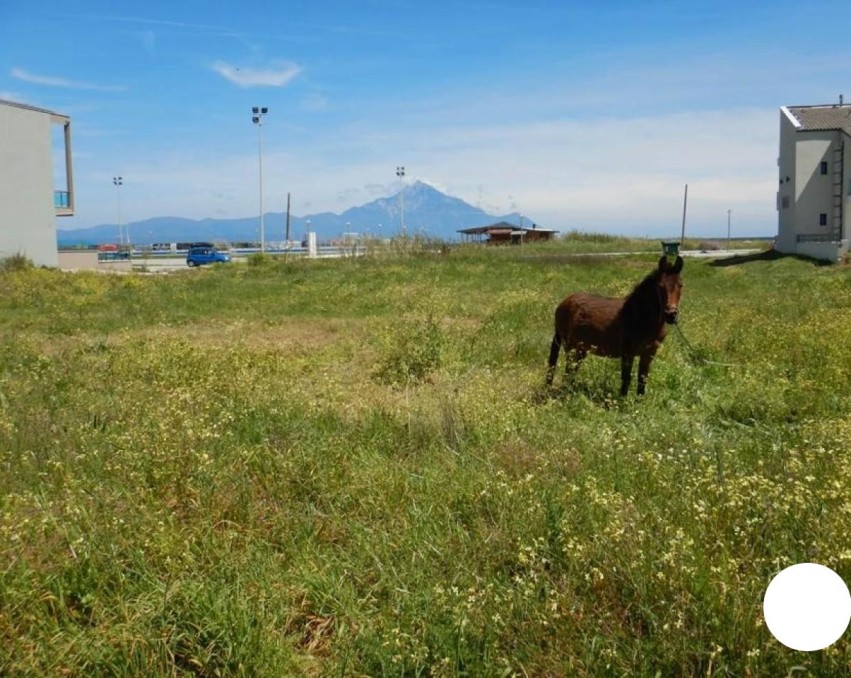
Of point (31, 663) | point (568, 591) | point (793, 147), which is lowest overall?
point (31, 663)

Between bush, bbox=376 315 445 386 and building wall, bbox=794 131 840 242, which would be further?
building wall, bbox=794 131 840 242

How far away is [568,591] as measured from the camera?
12.5 ft

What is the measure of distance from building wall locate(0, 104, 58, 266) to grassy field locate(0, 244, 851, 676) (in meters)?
34.3

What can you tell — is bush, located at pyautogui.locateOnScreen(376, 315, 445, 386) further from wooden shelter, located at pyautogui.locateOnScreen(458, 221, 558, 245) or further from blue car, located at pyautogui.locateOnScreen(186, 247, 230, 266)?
wooden shelter, located at pyautogui.locateOnScreen(458, 221, 558, 245)

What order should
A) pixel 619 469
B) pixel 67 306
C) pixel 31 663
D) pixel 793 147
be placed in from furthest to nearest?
pixel 793 147, pixel 67 306, pixel 619 469, pixel 31 663

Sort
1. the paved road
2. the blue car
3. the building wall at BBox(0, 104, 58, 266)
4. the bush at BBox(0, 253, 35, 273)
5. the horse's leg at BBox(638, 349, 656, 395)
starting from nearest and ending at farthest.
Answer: the horse's leg at BBox(638, 349, 656, 395), the bush at BBox(0, 253, 35, 273), the building wall at BBox(0, 104, 58, 266), the paved road, the blue car

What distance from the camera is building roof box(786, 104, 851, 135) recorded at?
149ft

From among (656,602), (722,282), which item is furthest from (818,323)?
(722,282)

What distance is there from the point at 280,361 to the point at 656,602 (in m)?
8.24

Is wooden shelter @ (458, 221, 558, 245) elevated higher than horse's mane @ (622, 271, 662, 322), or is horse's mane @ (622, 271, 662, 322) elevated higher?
wooden shelter @ (458, 221, 558, 245)

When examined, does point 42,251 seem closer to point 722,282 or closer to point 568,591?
point 722,282

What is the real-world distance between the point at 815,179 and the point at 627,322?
42.7m

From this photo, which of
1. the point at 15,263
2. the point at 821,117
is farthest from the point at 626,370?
the point at 821,117

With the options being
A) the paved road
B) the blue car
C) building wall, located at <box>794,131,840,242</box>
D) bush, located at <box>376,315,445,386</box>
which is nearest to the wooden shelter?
the paved road
